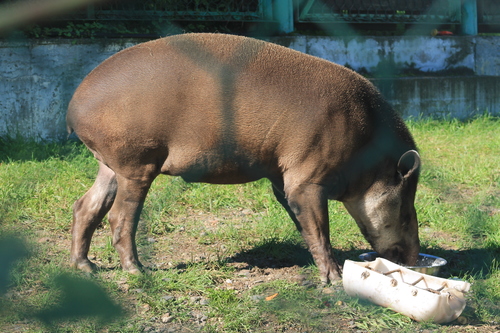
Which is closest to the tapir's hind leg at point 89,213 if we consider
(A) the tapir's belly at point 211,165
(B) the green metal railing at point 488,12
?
(A) the tapir's belly at point 211,165

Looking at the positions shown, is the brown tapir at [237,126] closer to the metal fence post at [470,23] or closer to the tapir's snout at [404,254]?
the tapir's snout at [404,254]

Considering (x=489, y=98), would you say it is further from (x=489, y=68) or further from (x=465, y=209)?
(x=465, y=209)

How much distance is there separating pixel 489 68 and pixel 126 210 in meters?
6.18

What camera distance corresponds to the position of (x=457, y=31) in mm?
7562

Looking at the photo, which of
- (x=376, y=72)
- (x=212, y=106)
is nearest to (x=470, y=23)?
(x=376, y=72)

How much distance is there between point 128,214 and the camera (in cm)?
320

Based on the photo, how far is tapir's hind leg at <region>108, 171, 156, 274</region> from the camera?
3143 millimetres

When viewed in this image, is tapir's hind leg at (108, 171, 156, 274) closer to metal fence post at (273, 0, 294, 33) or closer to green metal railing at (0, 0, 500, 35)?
green metal railing at (0, 0, 500, 35)

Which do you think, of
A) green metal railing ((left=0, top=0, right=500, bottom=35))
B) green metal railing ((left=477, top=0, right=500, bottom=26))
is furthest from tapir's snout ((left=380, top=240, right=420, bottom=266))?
green metal railing ((left=477, top=0, right=500, bottom=26))

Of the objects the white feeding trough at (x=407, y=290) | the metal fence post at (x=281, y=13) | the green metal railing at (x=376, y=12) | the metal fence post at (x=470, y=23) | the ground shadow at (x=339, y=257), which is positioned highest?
the metal fence post at (x=281, y=13)

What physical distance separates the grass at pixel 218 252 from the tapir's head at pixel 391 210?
0.24 meters

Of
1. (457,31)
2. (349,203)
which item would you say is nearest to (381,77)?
(457,31)

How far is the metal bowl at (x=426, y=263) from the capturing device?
10.3 ft

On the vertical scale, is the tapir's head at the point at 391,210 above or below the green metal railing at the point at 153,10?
below
